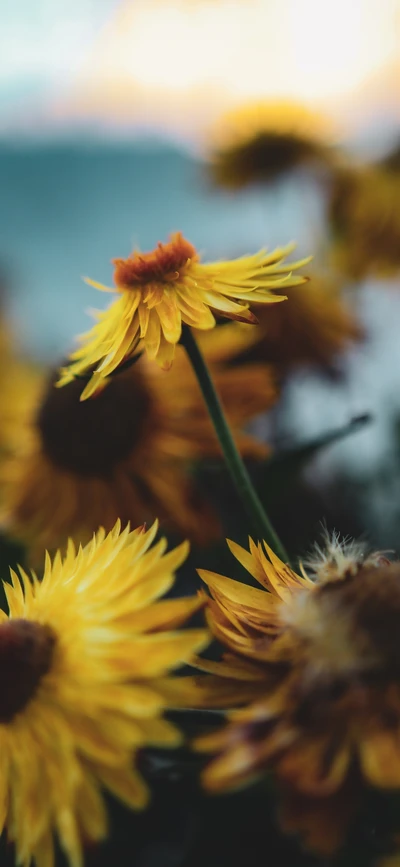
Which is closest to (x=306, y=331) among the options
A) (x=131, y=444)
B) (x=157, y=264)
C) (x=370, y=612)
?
(x=131, y=444)

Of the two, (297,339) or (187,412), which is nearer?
(187,412)

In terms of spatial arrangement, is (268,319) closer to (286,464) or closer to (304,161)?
(286,464)

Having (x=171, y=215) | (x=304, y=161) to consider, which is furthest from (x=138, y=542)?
(x=171, y=215)

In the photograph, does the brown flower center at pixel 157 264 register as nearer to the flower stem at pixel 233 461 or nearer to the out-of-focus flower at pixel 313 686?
the flower stem at pixel 233 461

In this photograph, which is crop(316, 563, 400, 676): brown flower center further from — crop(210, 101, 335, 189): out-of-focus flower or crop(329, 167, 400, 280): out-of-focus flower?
crop(210, 101, 335, 189): out-of-focus flower

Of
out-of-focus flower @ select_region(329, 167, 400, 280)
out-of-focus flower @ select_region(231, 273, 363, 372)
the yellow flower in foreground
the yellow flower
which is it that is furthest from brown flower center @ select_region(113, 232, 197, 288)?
out-of-focus flower @ select_region(329, 167, 400, 280)
